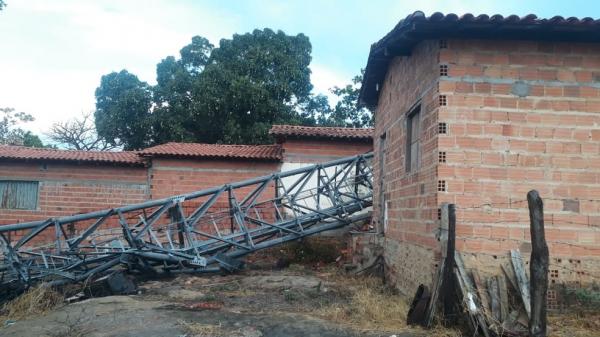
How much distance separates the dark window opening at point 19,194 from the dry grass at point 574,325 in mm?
15805

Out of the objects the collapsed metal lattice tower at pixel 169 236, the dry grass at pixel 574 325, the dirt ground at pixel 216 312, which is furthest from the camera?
the collapsed metal lattice tower at pixel 169 236

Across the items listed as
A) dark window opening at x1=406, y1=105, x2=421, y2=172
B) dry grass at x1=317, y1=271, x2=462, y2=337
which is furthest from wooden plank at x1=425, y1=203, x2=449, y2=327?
dark window opening at x1=406, y1=105, x2=421, y2=172

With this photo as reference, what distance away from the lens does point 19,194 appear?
642 inches

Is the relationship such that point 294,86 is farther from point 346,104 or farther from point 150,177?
point 150,177

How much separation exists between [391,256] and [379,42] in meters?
3.68

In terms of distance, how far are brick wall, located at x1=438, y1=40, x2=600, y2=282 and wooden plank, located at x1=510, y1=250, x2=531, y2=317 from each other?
189 mm

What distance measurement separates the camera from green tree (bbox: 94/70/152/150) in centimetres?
2433

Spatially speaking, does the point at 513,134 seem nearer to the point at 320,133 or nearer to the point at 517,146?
the point at 517,146

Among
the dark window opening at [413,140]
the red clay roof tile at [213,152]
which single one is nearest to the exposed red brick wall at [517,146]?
the dark window opening at [413,140]

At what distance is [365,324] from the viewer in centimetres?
614

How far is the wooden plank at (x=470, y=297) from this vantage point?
5.14m

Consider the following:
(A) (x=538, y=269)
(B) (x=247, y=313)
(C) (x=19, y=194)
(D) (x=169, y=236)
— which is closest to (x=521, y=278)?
(A) (x=538, y=269)

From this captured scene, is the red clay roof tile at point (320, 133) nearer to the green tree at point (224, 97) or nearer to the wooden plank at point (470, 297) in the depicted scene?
the green tree at point (224, 97)

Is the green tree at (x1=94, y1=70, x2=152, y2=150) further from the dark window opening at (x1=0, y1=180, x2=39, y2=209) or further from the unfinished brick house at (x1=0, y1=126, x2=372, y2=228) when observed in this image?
the dark window opening at (x1=0, y1=180, x2=39, y2=209)
